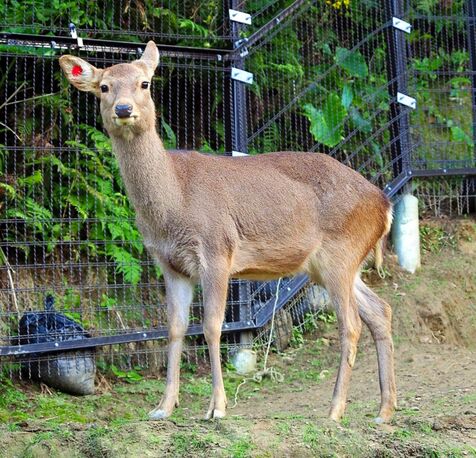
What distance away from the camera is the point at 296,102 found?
11547 mm

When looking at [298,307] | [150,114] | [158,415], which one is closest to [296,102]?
[298,307]

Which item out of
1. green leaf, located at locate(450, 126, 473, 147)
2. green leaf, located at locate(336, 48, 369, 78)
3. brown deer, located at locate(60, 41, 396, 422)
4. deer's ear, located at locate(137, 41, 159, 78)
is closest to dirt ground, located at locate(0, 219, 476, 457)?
brown deer, located at locate(60, 41, 396, 422)

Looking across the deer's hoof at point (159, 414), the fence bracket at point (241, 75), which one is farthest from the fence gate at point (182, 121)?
the deer's hoof at point (159, 414)

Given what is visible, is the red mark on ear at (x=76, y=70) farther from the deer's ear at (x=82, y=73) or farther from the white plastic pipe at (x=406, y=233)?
the white plastic pipe at (x=406, y=233)

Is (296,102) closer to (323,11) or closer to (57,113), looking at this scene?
(323,11)

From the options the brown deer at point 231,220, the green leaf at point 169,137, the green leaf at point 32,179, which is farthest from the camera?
the green leaf at point 169,137

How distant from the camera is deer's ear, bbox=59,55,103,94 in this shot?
7.78m

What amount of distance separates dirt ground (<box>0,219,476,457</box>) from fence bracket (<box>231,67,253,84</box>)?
271 centimetres

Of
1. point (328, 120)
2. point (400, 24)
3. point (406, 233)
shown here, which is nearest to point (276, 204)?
point (328, 120)

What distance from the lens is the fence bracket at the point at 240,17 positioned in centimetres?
1080

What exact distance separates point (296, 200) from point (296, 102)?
3.45m

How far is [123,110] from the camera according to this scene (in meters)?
7.34

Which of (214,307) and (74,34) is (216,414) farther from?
(74,34)

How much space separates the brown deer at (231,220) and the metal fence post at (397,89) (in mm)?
3444
